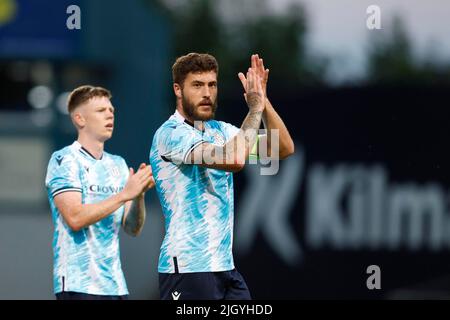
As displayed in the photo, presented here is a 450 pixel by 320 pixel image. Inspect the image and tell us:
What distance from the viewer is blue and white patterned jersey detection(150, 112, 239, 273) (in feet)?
23.7

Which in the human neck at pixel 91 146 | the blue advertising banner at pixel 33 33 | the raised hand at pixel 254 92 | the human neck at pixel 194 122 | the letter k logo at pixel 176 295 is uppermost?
the blue advertising banner at pixel 33 33

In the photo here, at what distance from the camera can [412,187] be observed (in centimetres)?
1510

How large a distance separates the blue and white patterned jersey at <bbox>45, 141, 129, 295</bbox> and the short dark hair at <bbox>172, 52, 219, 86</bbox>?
108cm

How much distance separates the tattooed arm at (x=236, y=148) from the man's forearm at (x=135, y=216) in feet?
3.20

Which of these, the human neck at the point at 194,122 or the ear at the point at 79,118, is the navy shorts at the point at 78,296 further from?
the human neck at the point at 194,122

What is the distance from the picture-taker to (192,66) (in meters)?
7.29

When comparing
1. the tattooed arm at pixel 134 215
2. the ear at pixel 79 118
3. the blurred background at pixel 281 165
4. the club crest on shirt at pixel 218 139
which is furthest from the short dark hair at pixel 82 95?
the blurred background at pixel 281 165

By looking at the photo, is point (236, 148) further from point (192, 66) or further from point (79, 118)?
point (79, 118)

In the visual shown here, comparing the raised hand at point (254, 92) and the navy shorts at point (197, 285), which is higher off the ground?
the raised hand at point (254, 92)

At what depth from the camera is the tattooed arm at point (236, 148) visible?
6.93 m

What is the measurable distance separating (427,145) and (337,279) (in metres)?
2.07

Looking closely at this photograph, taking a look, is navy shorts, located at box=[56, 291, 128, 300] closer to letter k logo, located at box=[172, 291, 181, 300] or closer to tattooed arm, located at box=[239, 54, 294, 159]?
letter k logo, located at box=[172, 291, 181, 300]

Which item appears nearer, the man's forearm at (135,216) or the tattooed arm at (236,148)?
the tattooed arm at (236,148)
